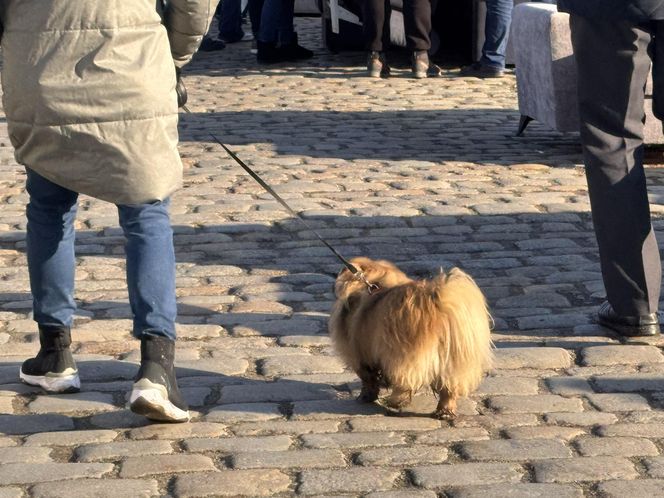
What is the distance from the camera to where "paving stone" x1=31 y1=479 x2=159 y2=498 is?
352cm

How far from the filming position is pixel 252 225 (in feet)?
23.8

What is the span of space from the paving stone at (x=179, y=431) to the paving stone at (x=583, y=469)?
0.98m

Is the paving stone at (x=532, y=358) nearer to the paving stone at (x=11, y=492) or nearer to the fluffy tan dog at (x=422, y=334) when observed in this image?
the fluffy tan dog at (x=422, y=334)

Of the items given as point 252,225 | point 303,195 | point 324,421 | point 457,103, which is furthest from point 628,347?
point 457,103

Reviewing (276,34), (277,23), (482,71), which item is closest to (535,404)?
(482,71)

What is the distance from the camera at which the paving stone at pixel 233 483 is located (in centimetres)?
353

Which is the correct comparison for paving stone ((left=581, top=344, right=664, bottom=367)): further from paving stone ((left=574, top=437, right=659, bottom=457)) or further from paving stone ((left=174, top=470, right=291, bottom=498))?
paving stone ((left=174, top=470, right=291, bottom=498))

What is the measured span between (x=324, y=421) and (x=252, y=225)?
10.4ft

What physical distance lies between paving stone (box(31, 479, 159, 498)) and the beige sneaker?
10432mm

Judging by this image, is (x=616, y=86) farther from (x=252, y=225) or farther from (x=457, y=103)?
(x=457, y=103)

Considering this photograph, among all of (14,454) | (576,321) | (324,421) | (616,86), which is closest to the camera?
(14,454)

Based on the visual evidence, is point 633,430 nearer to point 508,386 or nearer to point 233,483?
point 508,386

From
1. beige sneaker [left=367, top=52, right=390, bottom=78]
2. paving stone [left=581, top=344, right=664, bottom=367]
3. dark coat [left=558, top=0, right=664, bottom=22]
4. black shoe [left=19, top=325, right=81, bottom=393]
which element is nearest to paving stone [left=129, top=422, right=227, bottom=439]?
black shoe [left=19, top=325, right=81, bottom=393]

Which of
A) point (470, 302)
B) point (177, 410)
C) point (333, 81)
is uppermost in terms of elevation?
point (470, 302)
